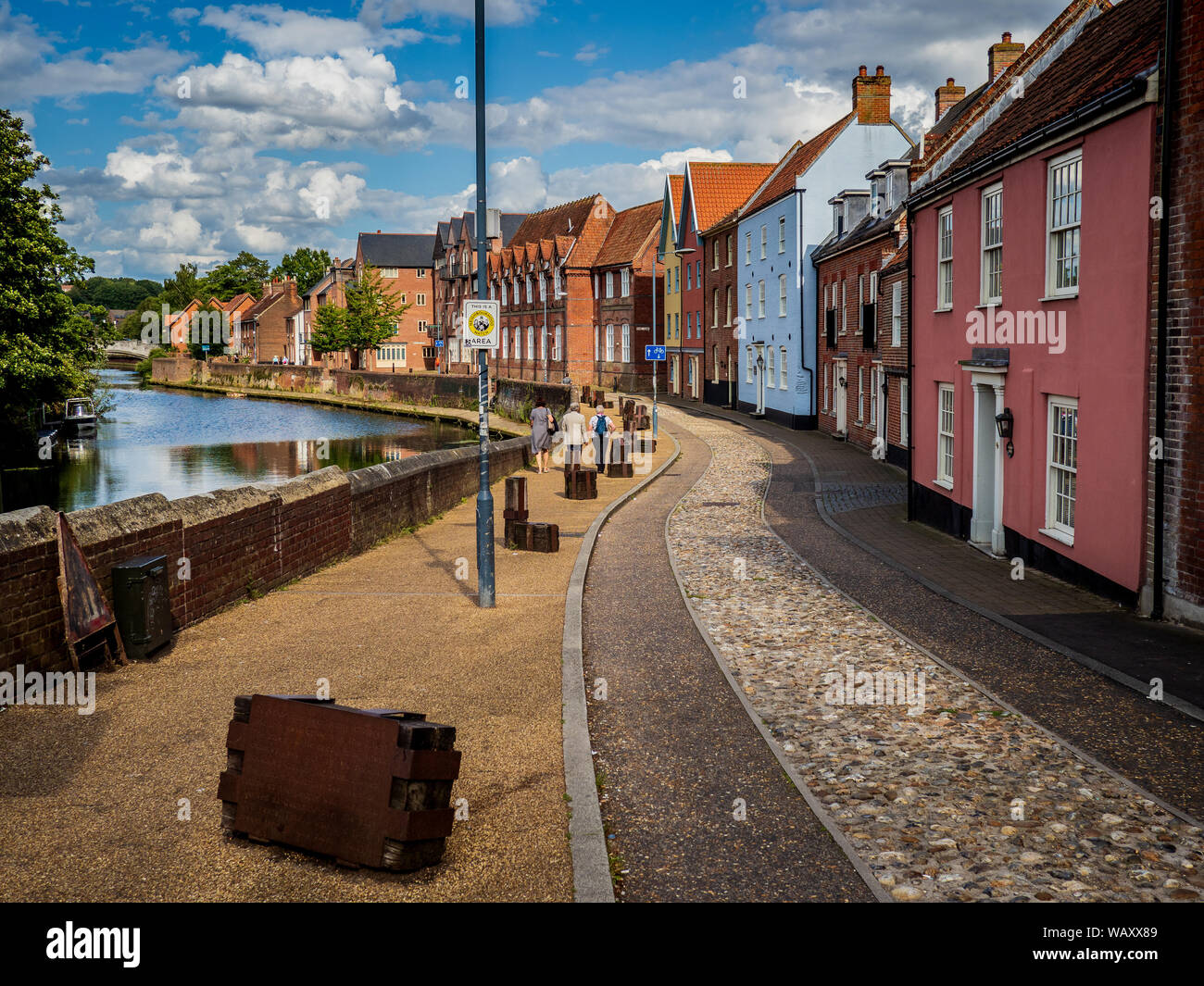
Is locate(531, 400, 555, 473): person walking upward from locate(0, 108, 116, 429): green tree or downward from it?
downward

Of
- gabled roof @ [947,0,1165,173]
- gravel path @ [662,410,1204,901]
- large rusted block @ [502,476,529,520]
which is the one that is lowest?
gravel path @ [662,410,1204,901]

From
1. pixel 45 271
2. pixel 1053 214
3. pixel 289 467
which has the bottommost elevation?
pixel 289 467

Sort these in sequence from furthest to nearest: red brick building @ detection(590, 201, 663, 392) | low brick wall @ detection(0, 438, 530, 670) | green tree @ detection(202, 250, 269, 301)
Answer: green tree @ detection(202, 250, 269, 301), red brick building @ detection(590, 201, 663, 392), low brick wall @ detection(0, 438, 530, 670)

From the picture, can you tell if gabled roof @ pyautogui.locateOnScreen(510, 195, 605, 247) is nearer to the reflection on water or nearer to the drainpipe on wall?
the reflection on water

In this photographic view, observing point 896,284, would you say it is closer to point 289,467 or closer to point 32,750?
point 32,750

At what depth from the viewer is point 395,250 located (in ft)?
357

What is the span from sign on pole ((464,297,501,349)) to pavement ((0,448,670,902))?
302cm

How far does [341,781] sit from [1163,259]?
10.1m

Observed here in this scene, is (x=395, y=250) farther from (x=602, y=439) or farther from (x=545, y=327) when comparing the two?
(x=602, y=439)

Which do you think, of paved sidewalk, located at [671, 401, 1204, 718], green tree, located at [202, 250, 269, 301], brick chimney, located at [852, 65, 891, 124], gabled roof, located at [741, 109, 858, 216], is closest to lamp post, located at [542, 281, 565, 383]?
gabled roof, located at [741, 109, 858, 216]

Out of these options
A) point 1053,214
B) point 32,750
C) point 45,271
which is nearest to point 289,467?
point 45,271

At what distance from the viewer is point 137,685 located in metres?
8.91

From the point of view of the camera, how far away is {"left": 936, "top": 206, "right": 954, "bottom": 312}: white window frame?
62.3 feet
